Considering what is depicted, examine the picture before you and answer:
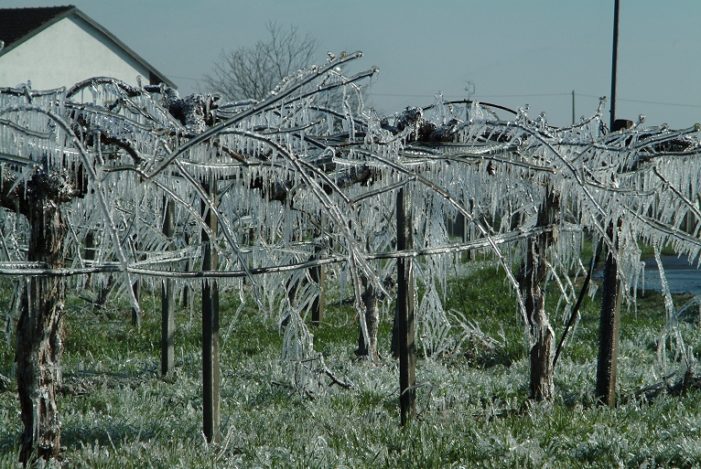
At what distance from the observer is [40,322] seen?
17.9ft

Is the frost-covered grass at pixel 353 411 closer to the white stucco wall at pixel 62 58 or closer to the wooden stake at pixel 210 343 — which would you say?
the wooden stake at pixel 210 343

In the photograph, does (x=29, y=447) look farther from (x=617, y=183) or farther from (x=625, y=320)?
(x=625, y=320)

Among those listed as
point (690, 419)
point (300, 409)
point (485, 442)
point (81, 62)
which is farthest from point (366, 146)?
point (81, 62)

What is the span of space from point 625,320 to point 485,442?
320 inches

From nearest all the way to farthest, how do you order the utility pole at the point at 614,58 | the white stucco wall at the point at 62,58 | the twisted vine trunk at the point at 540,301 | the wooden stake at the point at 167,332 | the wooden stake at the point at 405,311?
1. the wooden stake at the point at 405,311
2. the twisted vine trunk at the point at 540,301
3. the wooden stake at the point at 167,332
4. the utility pole at the point at 614,58
5. the white stucco wall at the point at 62,58

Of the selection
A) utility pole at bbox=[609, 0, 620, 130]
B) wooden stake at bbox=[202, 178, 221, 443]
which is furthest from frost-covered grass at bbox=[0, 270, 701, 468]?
utility pole at bbox=[609, 0, 620, 130]

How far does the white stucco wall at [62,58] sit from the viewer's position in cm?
3350

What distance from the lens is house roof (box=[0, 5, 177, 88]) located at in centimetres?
3392

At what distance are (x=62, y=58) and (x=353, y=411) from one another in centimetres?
3193

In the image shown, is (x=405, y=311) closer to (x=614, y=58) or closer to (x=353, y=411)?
(x=353, y=411)

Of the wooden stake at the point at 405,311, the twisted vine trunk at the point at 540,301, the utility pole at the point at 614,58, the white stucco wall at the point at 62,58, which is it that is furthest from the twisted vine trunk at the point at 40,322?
the white stucco wall at the point at 62,58

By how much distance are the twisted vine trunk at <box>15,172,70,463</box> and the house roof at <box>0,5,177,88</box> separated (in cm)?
2930

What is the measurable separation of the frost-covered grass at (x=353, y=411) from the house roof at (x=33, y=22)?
24447 millimetres

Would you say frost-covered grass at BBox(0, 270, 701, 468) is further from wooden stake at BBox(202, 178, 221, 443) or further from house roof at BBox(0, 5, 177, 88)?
house roof at BBox(0, 5, 177, 88)
